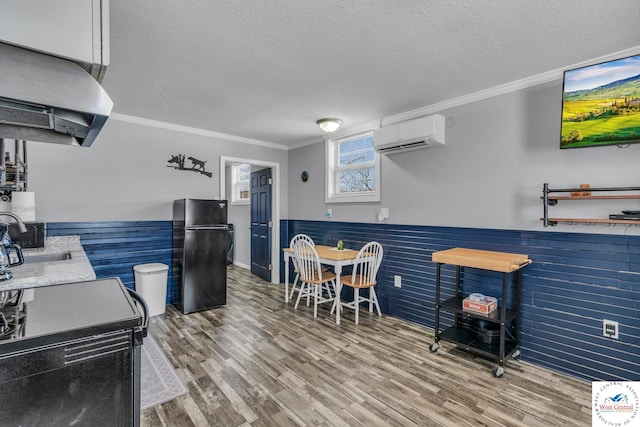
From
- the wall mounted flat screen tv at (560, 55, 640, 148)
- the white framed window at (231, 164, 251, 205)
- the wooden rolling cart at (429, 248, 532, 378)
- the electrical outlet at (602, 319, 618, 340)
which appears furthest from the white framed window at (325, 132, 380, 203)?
the white framed window at (231, 164, 251, 205)

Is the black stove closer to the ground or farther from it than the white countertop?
closer to the ground

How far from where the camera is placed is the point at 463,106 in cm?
310

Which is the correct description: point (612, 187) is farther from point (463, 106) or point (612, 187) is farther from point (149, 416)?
point (149, 416)

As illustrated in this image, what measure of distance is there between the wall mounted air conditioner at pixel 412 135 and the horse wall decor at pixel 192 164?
8.10 ft

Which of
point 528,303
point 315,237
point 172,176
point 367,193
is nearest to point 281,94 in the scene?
point 367,193

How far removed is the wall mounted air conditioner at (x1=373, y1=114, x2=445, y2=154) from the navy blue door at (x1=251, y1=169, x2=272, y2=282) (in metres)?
2.48

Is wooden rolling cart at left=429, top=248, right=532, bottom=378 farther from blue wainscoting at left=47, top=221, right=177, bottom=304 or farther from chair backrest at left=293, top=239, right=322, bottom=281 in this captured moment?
blue wainscoting at left=47, top=221, right=177, bottom=304

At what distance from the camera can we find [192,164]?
14.1 feet

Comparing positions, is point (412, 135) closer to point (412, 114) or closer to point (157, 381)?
point (412, 114)

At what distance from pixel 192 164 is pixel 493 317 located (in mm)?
3994

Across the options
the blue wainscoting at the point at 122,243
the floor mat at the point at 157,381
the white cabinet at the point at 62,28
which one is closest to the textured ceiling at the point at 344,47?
the white cabinet at the point at 62,28

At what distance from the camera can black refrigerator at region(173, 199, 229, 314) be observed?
3764 millimetres

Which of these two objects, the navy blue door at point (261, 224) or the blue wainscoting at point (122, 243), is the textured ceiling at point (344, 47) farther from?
the navy blue door at point (261, 224)

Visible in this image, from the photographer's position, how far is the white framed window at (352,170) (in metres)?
4.08
